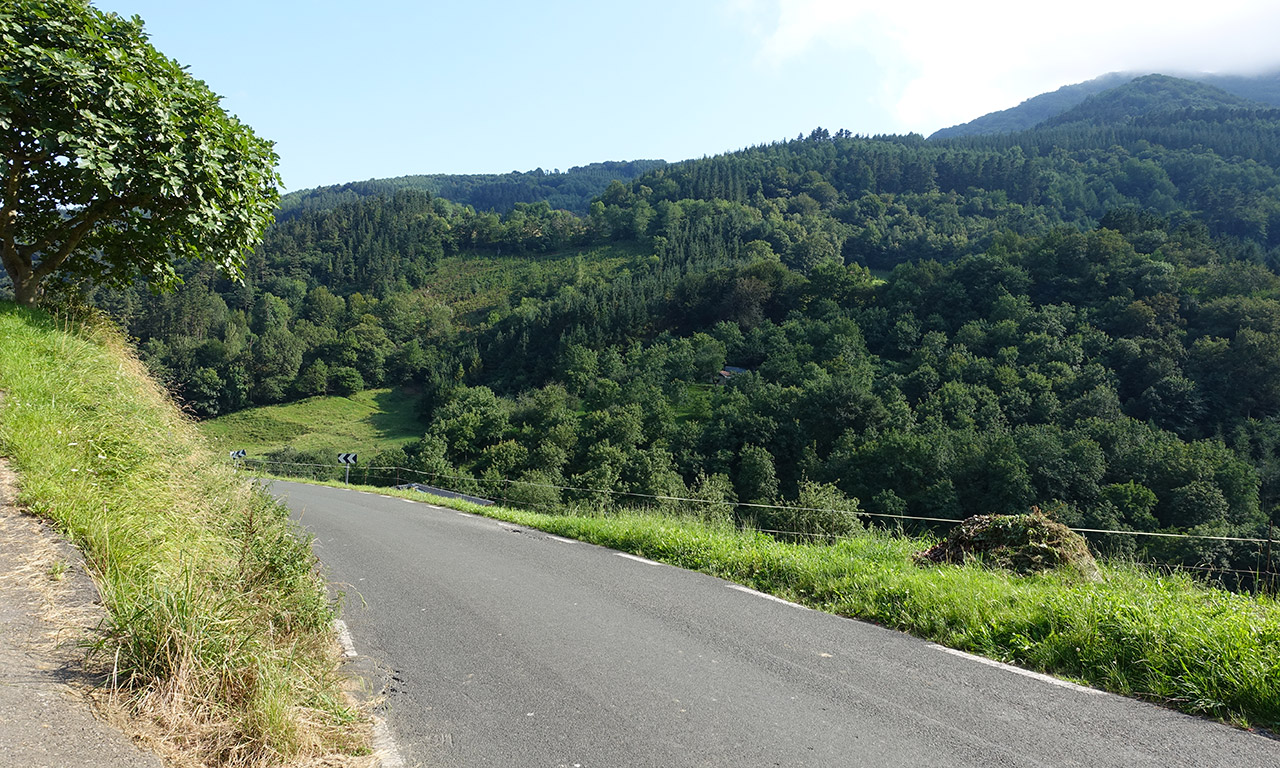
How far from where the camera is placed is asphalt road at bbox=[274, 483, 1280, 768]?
3.49m

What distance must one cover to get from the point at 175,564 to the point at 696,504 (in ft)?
83.4

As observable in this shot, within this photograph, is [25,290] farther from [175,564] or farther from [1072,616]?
[1072,616]

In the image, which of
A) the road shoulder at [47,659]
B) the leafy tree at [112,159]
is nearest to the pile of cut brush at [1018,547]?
the road shoulder at [47,659]

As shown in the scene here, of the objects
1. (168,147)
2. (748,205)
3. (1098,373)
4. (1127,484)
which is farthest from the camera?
(748,205)

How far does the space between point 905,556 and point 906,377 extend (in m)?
70.1

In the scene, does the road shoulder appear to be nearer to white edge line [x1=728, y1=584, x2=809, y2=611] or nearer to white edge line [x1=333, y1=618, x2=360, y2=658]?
white edge line [x1=333, y1=618, x2=360, y2=658]

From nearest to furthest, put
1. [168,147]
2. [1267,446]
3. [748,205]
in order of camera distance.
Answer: [168,147], [1267,446], [748,205]

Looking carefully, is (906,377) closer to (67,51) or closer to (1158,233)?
(1158,233)

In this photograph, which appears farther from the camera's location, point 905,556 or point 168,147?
point 168,147

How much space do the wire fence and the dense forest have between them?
1303 mm

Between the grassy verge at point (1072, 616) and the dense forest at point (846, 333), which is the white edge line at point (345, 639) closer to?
the grassy verge at point (1072, 616)

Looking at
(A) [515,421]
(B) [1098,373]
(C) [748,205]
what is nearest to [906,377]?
(B) [1098,373]

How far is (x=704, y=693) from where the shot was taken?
4227 mm

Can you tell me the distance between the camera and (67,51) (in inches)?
305
